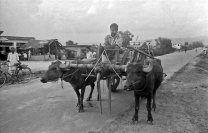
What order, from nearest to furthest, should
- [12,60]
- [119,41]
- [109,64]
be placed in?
[109,64] < [119,41] < [12,60]

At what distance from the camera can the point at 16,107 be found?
7.08m

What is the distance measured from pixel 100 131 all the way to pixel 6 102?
4.10 m

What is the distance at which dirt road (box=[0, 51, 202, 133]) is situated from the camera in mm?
5379

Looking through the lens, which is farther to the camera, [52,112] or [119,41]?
[119,41]

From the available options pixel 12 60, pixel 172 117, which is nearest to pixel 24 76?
pixel 12 60

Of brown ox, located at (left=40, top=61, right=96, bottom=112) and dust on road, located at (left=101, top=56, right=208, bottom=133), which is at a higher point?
brown ox, located at (left=40, top=61, right=96, bottom=112)

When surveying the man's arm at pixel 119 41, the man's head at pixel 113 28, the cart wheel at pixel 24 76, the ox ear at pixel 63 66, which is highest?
the man's head at pixel 113 28

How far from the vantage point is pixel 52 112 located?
650cm

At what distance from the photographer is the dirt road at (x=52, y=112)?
5.38 meters

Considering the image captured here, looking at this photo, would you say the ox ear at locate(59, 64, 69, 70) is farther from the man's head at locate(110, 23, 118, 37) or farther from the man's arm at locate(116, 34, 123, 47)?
the man's head at locate(110, 23, 118, 37)

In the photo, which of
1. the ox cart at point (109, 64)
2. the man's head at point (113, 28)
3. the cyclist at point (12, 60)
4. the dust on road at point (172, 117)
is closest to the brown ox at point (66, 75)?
the ox cart at point (109, 64)

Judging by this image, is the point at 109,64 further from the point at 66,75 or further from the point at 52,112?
the point at 52,112

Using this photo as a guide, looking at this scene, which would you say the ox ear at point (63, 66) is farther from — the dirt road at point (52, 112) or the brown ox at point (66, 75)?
the dirt road at point (52, 112)

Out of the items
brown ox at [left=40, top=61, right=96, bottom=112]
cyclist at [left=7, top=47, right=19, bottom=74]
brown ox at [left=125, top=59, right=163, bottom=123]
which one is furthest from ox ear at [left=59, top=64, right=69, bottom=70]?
cyclist at [left=7, top=47, right=19, bottom=74]
